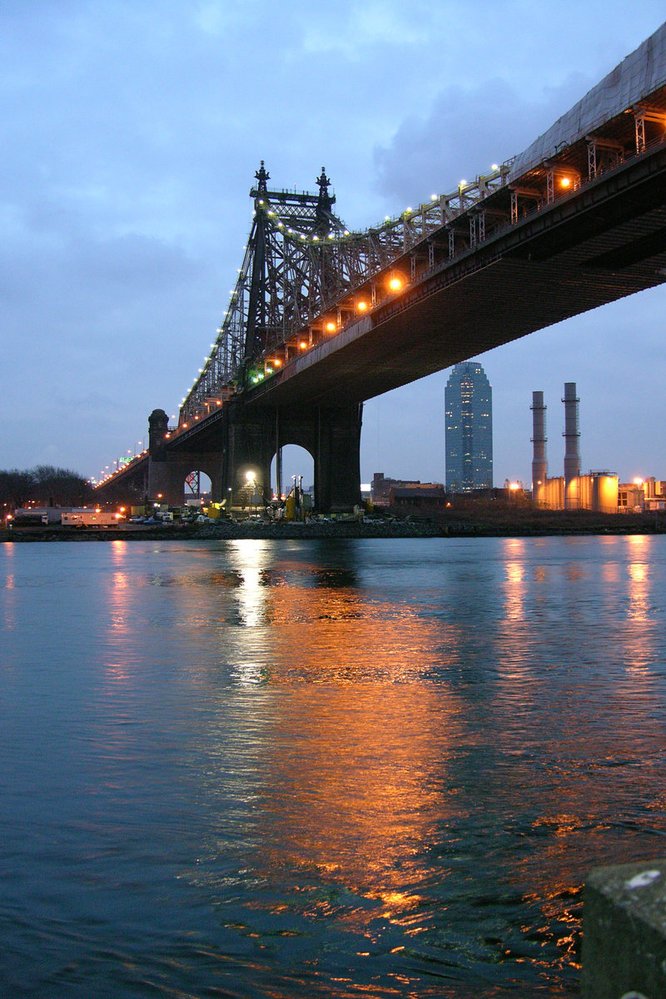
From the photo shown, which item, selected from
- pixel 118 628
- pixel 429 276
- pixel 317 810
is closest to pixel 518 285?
pixel 429 276

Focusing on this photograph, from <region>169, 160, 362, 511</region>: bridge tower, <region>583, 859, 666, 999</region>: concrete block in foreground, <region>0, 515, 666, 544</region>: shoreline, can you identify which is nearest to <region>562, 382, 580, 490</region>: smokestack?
<region>0, 515, 666, 544</region>: shoreline

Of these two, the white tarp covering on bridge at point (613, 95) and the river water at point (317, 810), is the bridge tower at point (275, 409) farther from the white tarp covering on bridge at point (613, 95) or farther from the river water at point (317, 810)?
the river water at point (317, 810)

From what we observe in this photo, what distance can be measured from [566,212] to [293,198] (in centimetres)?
7138

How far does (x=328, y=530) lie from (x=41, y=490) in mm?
98288

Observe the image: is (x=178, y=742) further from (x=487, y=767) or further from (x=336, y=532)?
(x=336, y=532)

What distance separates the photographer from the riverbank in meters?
90.9

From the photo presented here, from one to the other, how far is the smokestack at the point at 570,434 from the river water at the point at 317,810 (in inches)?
5242

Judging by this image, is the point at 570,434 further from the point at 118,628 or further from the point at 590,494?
the point at 118,628

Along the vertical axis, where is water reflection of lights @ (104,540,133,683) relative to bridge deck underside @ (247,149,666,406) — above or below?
below

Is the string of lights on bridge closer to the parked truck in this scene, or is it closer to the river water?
the parked truck

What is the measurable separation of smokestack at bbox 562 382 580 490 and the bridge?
54598 mm

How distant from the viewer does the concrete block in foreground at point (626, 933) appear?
203 centimetres

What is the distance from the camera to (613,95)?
3500 cm

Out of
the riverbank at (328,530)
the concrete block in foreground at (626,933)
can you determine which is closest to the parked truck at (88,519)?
the riverbank at (328,530)
